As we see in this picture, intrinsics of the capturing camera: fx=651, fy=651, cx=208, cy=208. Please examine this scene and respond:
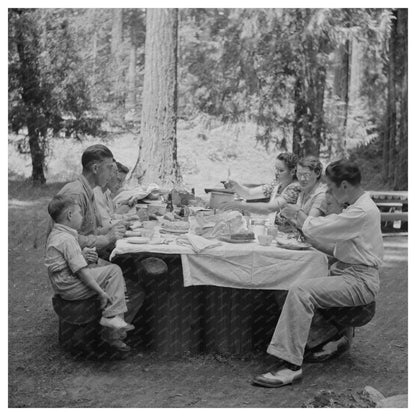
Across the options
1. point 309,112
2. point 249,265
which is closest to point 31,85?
point 309,112

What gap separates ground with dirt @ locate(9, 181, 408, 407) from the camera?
4.11 metres

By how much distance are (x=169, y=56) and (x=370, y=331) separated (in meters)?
6.26

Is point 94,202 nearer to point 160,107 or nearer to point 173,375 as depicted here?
point 173,375

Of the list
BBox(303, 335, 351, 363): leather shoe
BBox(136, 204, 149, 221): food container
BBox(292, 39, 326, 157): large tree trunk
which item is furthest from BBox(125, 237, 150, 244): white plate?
BBox(292, 39, 326, 157): large tree trunk

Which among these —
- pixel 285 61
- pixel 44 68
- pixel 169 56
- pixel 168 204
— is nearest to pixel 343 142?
pixel 285 61

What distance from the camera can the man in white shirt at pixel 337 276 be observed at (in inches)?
168

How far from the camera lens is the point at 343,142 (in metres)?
13.4

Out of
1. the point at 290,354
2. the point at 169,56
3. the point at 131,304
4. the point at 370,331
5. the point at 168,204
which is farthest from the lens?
the point at 169,56

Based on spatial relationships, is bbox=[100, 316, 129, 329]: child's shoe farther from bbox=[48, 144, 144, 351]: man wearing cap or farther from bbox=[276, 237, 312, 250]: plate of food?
bbox=[276, 237, 312, 250]: plate of food

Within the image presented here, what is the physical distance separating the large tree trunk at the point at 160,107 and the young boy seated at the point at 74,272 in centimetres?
608

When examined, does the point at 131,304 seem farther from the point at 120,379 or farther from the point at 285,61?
the point at 285,61

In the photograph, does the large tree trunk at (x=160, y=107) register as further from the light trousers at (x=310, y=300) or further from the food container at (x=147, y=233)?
the light trousers at (x=310, y=300)

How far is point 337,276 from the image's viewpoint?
14.6ft

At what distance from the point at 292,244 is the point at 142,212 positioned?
5.46ft
